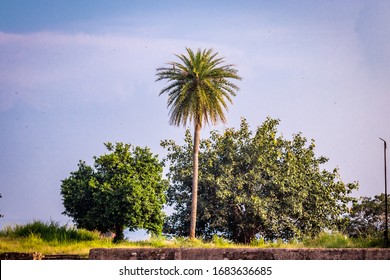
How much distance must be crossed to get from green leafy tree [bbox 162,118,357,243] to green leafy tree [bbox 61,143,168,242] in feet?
14.1

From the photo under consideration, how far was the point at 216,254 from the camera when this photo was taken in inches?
425

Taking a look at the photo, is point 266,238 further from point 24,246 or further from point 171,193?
point 24,246

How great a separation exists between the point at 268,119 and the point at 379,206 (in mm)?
11367

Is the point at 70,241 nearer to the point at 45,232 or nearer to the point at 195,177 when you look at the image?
the point at 45,232

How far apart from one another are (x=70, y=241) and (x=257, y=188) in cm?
1462

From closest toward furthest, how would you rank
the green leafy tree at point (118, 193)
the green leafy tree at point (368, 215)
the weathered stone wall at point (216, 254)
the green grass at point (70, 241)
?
the weathered stone wall at point (216, 254), the green grass at point (70, 241), the green leafy tree at point (118, 193), the green leafy tree at point (368, 215)

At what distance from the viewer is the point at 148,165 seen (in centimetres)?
3192

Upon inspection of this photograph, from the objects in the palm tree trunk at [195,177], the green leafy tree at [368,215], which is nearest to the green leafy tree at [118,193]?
the palm tree trunk at [195,177]

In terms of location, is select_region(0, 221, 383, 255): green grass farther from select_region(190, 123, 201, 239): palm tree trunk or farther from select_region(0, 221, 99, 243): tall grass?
select_region(190, 123, 201, 239): palm tree trunk

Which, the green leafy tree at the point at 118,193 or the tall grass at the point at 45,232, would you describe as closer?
the tall grass at the point at 45,232

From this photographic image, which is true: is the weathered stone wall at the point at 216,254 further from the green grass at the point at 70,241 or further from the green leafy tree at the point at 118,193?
the green leafy tree at the point at 118,193

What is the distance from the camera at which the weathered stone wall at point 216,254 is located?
10.6 m

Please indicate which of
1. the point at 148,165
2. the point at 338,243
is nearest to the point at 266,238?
the point at 148,165

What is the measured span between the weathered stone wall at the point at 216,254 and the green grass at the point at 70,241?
8602 millimetres
